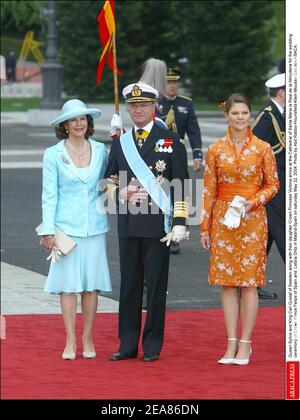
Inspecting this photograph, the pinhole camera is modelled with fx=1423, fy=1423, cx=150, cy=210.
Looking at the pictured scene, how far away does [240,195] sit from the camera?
8.93 m

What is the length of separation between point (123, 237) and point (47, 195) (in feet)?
1.86

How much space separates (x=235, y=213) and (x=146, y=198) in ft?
2.02

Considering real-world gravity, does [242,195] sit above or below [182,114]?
below

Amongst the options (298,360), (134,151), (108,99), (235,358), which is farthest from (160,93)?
(108,99)

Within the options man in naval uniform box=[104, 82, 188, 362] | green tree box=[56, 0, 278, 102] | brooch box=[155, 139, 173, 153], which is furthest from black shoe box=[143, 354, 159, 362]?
green tree box=[56, 0, 278, 102]

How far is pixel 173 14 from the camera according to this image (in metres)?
55.5

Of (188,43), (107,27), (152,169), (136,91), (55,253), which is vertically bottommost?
(55,253)

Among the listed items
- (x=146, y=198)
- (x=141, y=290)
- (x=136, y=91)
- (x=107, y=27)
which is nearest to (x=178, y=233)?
(x=146, y=198)

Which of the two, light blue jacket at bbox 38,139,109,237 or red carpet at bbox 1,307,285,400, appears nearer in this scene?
red carpet at bbox 1,307,285,400

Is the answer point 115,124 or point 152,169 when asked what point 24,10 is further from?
point 152,169

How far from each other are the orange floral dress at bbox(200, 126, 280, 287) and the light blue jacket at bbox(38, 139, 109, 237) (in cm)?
71

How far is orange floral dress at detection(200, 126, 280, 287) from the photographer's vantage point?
351 inches

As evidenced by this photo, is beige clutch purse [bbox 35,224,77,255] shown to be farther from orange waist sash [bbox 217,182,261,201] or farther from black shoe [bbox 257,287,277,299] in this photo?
black shoe [bbox 257,287,277,299]

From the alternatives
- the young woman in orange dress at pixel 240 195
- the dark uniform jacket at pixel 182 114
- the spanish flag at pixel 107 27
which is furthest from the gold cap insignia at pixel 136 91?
the dark uniform jacket at pixel 182 114
